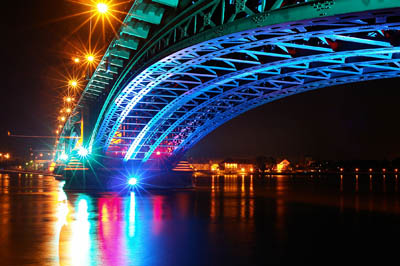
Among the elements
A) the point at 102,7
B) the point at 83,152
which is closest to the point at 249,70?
the point at 102,7

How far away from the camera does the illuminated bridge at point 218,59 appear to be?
15.1m

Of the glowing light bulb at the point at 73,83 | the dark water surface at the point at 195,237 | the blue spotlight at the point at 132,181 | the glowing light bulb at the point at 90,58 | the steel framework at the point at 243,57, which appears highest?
the glowing light bulb at the point at 90,58

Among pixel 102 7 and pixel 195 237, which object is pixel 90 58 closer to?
pixel 102 7

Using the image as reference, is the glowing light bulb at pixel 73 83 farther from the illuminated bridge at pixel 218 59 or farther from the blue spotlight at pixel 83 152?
the blue spotlight at pixel 83 152

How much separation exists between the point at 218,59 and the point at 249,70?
316 cm

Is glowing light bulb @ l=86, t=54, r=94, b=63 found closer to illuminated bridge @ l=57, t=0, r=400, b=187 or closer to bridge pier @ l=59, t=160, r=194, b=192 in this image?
illuminated bridge @ l=57, t=0, r=400, b=187

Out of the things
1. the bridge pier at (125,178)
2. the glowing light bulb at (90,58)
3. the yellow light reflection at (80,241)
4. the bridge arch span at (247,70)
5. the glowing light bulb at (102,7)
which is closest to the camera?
the yellow light reflection at (80,241)

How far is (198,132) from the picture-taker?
49.0 metres

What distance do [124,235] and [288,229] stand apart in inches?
224

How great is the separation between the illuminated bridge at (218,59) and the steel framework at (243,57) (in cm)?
4

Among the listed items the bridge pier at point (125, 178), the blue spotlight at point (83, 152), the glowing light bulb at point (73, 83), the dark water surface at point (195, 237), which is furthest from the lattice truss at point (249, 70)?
the dark water surface at point (195, 237)

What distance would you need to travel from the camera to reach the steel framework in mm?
14727

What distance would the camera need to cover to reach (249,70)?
85.3 ft

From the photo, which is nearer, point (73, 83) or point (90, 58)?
point (90, 58)
